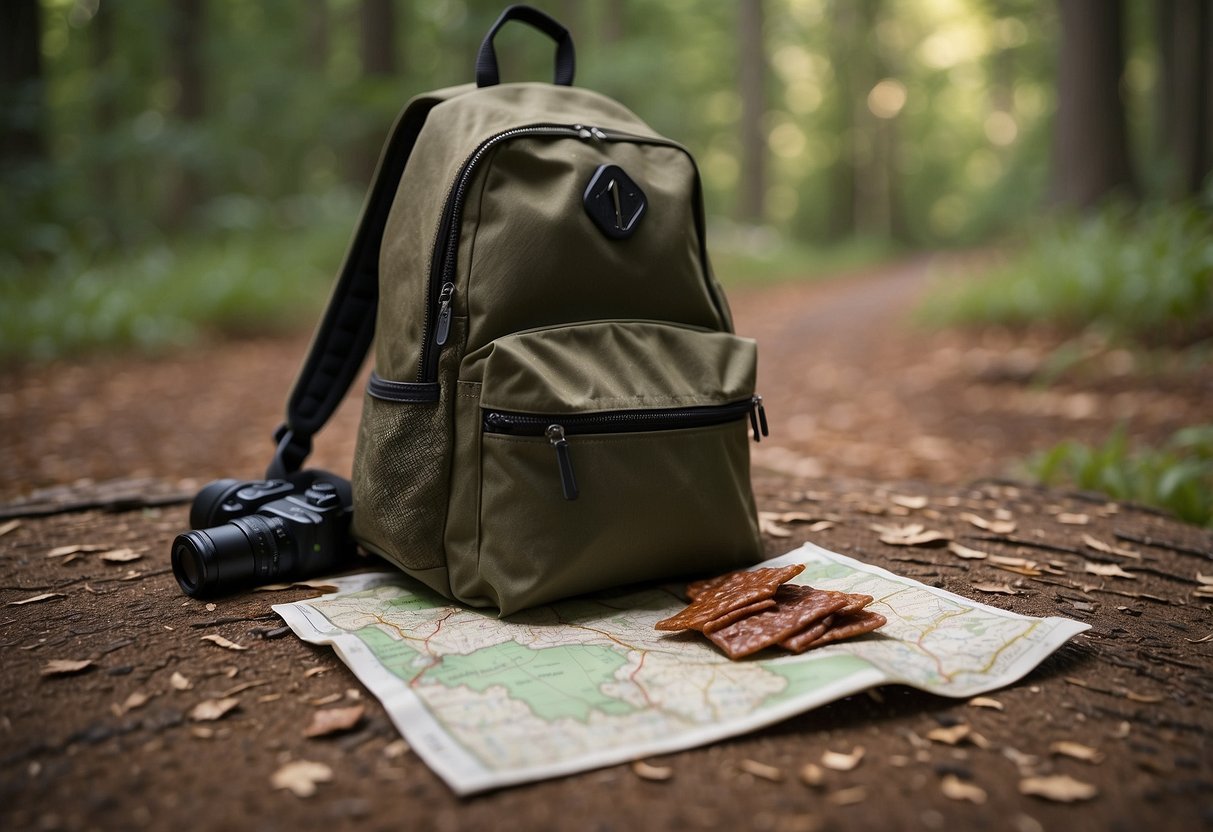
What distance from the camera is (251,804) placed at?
1.17 metres

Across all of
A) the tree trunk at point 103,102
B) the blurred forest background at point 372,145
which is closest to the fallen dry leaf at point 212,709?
the blurred forest background at point 372,145

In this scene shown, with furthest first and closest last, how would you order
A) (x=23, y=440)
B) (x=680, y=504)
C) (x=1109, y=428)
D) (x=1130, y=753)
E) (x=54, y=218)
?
1. (x=54, y=218)
2. (x=1109, y=428)
3. (x=23, y=440)
4. (x=680, y=504)
5. (x=1130, y=753)

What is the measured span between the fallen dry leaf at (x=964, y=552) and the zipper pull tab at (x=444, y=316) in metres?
1.40

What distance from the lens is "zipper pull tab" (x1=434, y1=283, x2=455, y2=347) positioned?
1851mm

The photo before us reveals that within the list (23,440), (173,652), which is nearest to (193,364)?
(23,440)

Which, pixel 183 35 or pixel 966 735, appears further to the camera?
pixel 183 35

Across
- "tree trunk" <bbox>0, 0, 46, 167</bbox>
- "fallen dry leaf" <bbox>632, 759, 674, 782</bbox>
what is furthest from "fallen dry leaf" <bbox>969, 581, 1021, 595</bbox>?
"tree trunk" <bbox>0, 0, 46, 167</bbox>

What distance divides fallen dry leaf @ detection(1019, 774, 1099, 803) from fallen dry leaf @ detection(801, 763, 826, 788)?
0.90ft

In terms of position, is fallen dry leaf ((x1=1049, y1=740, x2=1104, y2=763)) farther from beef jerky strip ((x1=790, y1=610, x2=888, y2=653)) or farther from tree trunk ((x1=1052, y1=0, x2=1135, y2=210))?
tree trunk ((x1=1052, y1=0, x2=1135, y2=210))

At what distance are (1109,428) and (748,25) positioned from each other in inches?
546

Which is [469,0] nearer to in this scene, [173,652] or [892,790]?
[173,652]

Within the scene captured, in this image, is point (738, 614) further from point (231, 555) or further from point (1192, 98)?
point (1192, 98)

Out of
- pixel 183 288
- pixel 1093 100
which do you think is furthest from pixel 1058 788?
pixel 1093 100

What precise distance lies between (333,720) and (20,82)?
784cm
